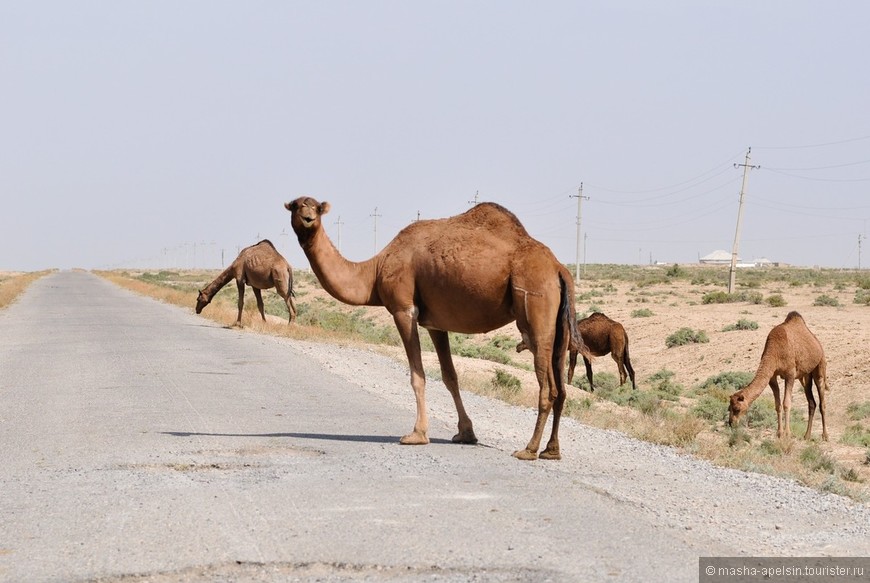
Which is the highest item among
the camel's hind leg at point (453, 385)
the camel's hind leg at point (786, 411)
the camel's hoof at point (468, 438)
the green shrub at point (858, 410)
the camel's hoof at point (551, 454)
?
the camel's hind leg at point (453, 385)

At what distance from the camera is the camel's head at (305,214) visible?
1155 cm

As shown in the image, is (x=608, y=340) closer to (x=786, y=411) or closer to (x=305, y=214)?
(x=786, y=411)

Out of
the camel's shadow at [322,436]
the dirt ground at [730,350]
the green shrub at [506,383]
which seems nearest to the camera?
the camel's shadow at [322,436]

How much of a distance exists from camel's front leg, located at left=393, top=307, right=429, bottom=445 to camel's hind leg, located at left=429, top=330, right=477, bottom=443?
11.3 inches

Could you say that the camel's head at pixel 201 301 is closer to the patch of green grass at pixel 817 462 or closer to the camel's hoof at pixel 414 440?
the patch of green grass at pixel 817 462

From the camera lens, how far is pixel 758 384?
19.2 metres

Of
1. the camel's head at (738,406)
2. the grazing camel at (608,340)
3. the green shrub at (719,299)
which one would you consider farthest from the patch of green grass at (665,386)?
the green shrub at (719,299)

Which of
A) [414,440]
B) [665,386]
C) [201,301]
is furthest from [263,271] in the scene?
[414,440]

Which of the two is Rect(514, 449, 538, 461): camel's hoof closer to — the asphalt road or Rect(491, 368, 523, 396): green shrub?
the asphalt road

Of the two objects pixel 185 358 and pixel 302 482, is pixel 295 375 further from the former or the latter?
pixel 302 482

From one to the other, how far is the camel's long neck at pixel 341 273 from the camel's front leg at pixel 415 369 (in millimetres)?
624

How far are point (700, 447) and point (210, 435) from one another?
217 inches

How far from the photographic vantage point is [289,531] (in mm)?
7188

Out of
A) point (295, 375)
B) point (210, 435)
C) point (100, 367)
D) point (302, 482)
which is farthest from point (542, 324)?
point (100, 367)
